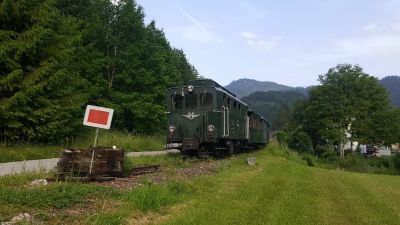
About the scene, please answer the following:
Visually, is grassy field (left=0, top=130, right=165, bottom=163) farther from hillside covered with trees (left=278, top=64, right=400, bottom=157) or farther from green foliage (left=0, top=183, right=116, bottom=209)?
hillside covered with trees (left=278, top=64, right=400, bottom=157)

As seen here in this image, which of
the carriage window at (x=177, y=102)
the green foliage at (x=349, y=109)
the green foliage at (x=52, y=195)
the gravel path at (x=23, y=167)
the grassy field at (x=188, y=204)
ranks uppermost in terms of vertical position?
the green foliage at (x=349, y=109)

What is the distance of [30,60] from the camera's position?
835 inches

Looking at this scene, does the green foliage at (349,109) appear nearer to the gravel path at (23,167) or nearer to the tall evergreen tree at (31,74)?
the tall evergreen tree at (31,74)

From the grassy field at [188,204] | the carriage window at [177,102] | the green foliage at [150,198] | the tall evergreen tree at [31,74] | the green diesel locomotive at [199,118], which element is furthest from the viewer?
the carriage window at [177,102]

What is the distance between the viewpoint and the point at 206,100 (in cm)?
2158

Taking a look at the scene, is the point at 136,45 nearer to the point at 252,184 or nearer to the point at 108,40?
the point at 108,40

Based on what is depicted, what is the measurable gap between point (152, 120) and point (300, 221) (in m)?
35.8

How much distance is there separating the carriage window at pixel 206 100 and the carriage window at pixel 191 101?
0.35 metres

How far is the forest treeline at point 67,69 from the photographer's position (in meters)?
20.0

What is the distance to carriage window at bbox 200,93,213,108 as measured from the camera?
21.5m

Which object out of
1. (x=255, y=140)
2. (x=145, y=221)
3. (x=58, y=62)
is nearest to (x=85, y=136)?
(x=58, y=62)

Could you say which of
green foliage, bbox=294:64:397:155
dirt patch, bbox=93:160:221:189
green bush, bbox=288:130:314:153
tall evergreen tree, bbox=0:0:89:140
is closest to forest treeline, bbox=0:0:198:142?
tall evergreen tree, bbox=0:0:89:140

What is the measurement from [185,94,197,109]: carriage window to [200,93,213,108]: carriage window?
35 centimetres

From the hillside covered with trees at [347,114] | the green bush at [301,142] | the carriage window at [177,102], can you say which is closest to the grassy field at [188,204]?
the carriage window at [177,102]
